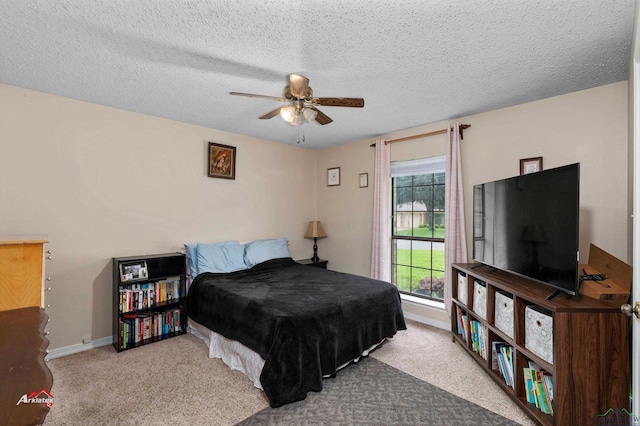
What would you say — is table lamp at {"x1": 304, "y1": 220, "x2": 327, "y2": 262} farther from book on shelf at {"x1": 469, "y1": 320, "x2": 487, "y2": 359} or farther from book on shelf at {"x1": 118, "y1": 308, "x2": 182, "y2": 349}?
book on shelf at {"x1": 469, "y1": 320, "x2": 487, "y2": 359}

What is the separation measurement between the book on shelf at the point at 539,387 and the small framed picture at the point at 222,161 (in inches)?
145

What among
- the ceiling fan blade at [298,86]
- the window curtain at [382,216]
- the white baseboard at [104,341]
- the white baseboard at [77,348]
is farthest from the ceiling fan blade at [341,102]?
the white baseboard at [77,348]

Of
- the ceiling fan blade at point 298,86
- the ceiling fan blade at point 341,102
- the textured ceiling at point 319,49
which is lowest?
the ceiling fan blade at point 341,102

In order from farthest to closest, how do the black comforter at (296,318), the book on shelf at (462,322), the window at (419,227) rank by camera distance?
the window at (419,227) → the book on shelf at (462,322) → the black comforter at (296,318)

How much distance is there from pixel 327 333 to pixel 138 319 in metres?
2.06

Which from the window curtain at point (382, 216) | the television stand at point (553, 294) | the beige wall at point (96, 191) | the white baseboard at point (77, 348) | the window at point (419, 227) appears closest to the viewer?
the television stand at point (553, 294)

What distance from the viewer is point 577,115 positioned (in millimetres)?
2639

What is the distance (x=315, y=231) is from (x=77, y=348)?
122 inches

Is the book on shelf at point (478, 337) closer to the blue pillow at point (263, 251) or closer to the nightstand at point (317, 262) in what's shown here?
the nightstand at point (317, 262)

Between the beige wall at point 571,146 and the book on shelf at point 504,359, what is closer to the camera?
the book on shelf at point 504,359

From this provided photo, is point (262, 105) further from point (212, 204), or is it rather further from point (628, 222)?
point (628, 222)

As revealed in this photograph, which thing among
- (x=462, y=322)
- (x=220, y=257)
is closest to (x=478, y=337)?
(x=462, y=322)

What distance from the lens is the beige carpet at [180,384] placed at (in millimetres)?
1999

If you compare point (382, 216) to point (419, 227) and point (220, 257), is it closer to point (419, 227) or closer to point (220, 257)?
point (419, 227)
